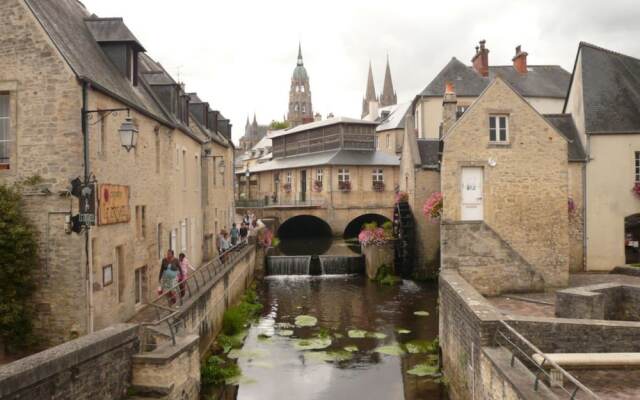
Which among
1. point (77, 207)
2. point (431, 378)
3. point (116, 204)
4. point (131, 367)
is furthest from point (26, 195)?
point (431, 378)

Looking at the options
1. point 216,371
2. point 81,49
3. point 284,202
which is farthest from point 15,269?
point 284,202

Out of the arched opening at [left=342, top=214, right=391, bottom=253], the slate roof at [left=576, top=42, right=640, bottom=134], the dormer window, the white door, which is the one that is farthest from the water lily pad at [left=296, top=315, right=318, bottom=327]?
the arched opening at [left=342, top=214, right=391, bottom=253]

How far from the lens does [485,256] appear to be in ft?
49.0

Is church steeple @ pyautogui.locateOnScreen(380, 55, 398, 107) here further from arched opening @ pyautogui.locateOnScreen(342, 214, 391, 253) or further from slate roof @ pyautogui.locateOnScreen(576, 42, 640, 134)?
slate roof @ pyautogui.locateOnScreen(576, 42, 640, 134)

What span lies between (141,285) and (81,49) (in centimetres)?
584

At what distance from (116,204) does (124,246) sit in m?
1.13

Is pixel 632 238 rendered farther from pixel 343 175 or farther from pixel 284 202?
pixel 284 202

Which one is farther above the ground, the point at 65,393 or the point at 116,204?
the point at 116,204

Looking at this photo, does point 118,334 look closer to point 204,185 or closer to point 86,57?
point 86,57

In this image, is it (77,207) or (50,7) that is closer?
(77,207)

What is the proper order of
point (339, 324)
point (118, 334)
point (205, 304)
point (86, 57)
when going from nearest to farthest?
1. point (118, 334)
2. point (86, 57)
3. point (205, 304)
4. point (339, 324)

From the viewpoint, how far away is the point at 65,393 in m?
6.84

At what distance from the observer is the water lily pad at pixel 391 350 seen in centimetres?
1429

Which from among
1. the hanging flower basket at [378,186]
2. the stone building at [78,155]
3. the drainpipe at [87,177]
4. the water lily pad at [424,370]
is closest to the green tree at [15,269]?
the stone building at [78,155]
